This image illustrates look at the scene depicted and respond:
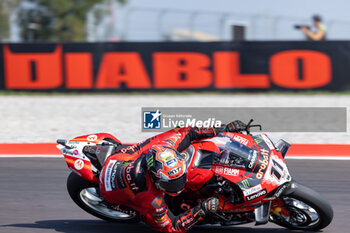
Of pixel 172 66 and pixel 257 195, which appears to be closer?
pixel 257 195

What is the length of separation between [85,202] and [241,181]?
1.63m

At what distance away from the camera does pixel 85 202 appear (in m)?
5.26

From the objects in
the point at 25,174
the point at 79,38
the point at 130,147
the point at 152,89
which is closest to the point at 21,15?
the point at 79,38

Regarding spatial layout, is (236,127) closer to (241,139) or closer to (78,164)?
(241,139)

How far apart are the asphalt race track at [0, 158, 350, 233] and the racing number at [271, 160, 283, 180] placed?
86 centimetres

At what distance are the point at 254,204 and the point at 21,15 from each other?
21.7 m

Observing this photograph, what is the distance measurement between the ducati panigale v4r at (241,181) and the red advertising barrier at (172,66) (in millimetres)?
9782

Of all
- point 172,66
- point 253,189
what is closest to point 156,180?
point 253,189

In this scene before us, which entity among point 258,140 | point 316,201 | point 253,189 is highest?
point 258,140

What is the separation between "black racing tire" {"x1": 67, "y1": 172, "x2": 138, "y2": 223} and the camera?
5.12 m

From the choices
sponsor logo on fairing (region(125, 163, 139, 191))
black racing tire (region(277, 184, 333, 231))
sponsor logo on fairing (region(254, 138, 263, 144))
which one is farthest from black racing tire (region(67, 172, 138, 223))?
black racing tire (region(277, 184, 333, 231))

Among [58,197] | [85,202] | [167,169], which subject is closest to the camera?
[167,169]

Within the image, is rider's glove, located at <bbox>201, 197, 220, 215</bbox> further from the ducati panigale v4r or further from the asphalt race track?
the asphalt race track

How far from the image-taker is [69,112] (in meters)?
12.6
